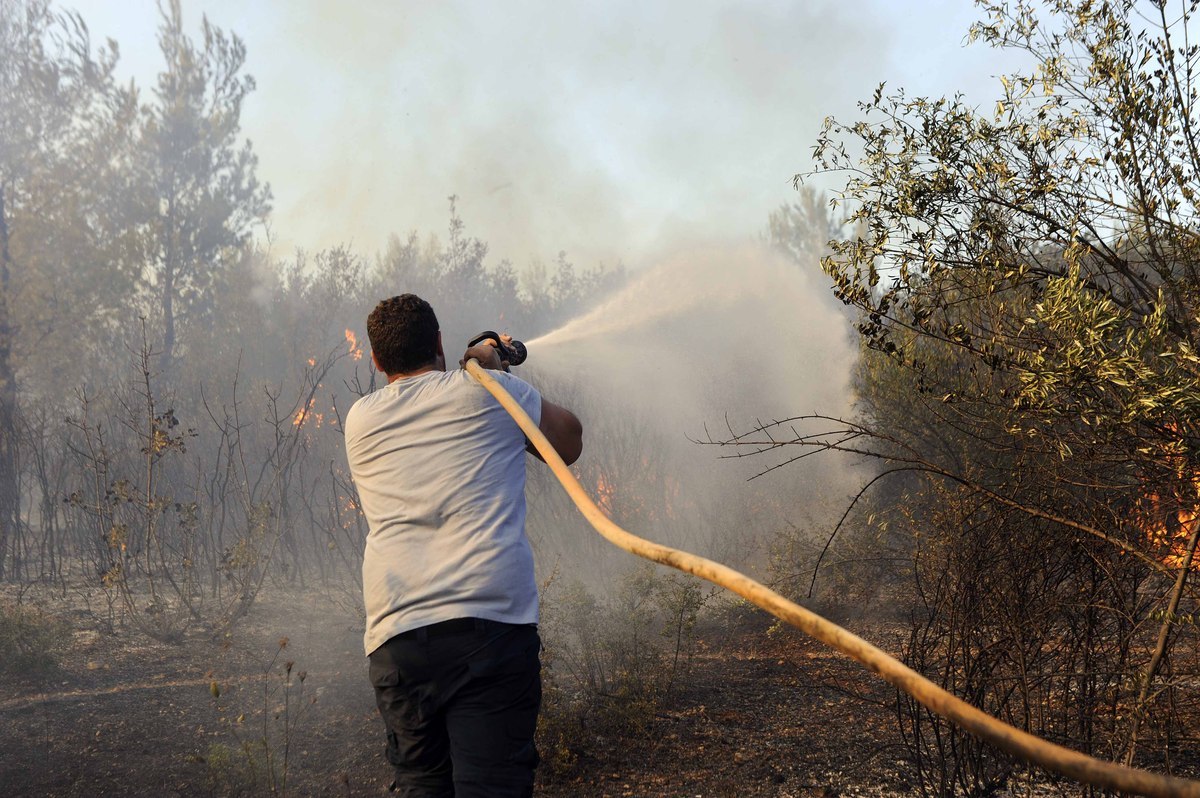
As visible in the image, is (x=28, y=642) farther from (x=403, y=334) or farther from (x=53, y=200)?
(x=53, y=200)

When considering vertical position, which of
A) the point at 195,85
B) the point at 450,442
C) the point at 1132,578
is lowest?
the point at 1132,578

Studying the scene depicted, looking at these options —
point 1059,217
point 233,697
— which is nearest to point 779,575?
point 233,697

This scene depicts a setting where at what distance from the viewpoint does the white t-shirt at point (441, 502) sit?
2.13m

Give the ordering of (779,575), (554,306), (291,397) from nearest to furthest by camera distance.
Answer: (779,575) < (291,397) < (554,306)

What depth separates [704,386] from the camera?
1623cm

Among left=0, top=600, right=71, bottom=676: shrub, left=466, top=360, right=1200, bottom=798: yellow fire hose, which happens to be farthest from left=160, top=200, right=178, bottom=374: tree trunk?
left=466, top=360, right=1200, bottom=798: yellow fire hose

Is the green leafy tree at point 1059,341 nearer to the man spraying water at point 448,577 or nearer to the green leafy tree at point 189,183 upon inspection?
the man spraying water at point 448,577

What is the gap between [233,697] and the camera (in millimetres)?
5637

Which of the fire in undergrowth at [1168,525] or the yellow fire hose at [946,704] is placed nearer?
the yellow fire hose at [946,704]

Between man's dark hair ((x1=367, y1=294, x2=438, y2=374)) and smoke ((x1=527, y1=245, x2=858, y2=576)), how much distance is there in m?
8.28

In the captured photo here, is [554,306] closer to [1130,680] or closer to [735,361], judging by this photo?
[735,361]

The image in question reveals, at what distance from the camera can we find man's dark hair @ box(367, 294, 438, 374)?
2479 millimetres

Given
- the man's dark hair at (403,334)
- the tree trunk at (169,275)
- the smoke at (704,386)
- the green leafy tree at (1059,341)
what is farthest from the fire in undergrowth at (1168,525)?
the tree trunk at (169,275)

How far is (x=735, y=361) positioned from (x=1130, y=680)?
1393 centimetres
